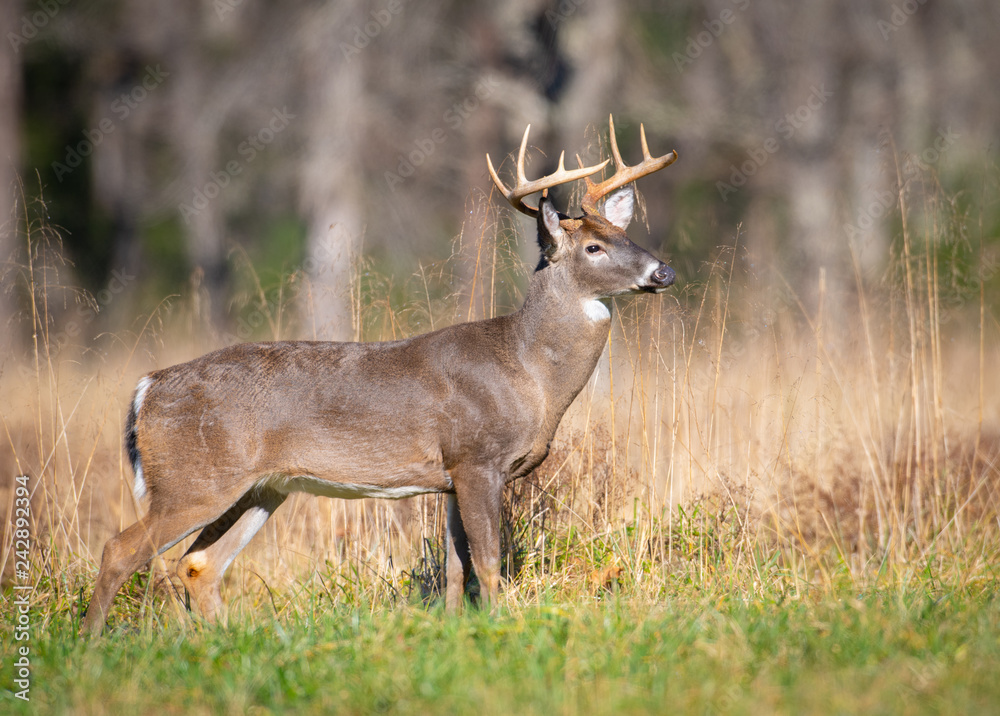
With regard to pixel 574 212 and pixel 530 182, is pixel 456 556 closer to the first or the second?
pixel 530 182

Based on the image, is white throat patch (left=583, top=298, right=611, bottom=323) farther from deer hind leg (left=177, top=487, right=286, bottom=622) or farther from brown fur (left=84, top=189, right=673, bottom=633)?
deer hind leg (left=177, top=487, right=286, bottom=622)

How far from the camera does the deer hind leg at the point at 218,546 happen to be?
5.35 m

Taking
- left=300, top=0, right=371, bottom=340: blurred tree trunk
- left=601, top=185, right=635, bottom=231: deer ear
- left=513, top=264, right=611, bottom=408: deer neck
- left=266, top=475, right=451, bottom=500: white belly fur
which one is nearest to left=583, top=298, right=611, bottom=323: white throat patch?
left=513, top=264, right=611, bottom=408: deer neck

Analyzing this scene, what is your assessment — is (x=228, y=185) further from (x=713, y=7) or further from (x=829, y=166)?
(x=829, y=166)

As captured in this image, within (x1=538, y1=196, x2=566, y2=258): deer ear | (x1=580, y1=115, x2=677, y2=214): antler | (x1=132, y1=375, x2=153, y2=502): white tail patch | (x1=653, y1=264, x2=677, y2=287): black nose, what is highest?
(x1=580, y1=115, x2=677, y2=214): antler

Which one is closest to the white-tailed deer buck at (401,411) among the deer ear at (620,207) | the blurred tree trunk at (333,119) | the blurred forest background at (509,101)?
the deer ear at (620,207)

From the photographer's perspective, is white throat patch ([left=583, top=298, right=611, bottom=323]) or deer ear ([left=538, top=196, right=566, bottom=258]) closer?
deer ear ([left=538, top=196, right=566, bottom=258])

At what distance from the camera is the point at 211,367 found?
5.03 meters

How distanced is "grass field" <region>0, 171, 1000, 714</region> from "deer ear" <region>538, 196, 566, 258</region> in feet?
1.56

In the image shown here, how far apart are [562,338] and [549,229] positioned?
0.57 meters

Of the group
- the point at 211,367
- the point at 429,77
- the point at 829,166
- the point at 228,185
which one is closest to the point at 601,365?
the point at 211,367

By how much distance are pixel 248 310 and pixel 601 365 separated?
7.43 meters

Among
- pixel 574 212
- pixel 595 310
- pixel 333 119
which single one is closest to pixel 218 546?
pixel 595 310

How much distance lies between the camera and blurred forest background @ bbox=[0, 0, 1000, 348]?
41.7 ft
